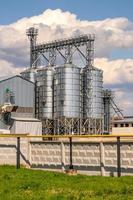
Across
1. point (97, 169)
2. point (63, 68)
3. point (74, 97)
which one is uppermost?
point (63, 68)

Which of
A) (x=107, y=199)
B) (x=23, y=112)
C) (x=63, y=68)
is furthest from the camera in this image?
(x=63, y=68)

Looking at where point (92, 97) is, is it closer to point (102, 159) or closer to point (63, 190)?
point (102, 159)

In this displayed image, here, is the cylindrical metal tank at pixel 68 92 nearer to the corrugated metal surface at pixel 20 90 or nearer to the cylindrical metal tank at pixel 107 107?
the corrugated metal surface at pixel 20 90

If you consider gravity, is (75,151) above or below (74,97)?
below

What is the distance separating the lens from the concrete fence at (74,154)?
18.5m

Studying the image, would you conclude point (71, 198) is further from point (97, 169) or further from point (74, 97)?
point (74, 97)

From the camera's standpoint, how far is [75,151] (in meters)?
20.8

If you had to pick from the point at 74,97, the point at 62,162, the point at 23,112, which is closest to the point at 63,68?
the point at 74,97

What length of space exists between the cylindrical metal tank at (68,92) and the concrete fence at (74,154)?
188 feet

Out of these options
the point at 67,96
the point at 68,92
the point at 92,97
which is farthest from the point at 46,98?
the point at 92,97

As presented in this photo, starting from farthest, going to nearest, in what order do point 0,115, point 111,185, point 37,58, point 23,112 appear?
point 37,58 < point 23,112 < point 0,115 < point 111,185

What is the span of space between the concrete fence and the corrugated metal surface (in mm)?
52694

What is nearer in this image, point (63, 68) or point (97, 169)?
point (97, 169)

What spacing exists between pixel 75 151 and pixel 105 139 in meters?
1.42
